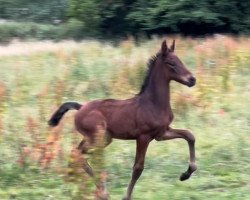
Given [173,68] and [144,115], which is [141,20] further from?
[144,115]

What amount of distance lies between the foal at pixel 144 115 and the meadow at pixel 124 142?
403 mm

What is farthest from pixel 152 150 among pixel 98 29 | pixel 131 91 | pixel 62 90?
pixel 98 29

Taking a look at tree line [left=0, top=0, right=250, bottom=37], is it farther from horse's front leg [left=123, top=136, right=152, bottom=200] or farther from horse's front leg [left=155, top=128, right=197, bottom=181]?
horse's front leg [left=123, top=136, right=152, bottom=200]

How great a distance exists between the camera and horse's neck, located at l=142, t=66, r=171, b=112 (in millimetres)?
7637

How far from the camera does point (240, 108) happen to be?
39.3 ft

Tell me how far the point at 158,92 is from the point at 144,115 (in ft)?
1.10

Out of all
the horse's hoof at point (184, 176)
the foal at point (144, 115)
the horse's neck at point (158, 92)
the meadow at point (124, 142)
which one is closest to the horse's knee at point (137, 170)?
the foal at point (144, 115)

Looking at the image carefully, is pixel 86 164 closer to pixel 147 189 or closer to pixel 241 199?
pixel 147 189

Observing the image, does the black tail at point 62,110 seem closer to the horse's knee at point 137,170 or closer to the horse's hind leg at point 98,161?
the horse's hind leg at point 98,161

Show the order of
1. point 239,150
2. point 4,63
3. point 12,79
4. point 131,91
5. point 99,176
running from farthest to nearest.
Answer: point 4,63, point 12,79, point 131,91, point 239,150, point 99,176

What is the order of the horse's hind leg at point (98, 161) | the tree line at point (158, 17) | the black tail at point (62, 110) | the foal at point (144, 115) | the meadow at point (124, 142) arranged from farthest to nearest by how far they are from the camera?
the tree line at point (158, 17), the black tail at point (62, 110), the meadow at point (124, 142), the foal at point (144, 115), the horse's hind leg at point (98, 161)

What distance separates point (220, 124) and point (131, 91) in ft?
8.40

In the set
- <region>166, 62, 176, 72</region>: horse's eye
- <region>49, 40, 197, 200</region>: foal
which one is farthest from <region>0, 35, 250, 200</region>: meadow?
<region>166, 62, 176, 72</region>: horse's eye

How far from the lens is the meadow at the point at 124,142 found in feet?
25.6
